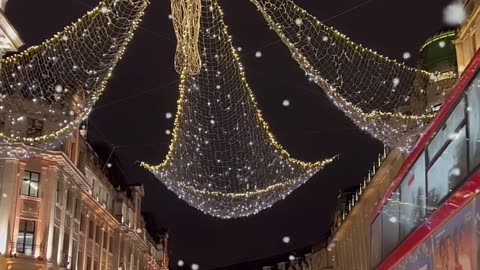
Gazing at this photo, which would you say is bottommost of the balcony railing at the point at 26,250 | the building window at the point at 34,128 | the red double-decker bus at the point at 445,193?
the red double-decker bus at the point at 445,193

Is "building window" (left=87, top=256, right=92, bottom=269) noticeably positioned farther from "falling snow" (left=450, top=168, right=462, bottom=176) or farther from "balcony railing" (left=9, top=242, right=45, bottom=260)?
"falling snow" (left=450, top=168, right=462, bottom=176)

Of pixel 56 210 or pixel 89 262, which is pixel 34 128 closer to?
pixel 56 210

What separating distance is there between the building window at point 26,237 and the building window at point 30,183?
151 cm

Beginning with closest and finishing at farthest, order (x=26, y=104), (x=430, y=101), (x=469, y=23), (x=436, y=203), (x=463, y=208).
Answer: (x=463, y=208)
(x=436, y=203)
(x=469, y=23)
(x=430, y=101)
(x=26, y=104)

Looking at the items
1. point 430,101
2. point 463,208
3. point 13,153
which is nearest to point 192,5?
point 463,208

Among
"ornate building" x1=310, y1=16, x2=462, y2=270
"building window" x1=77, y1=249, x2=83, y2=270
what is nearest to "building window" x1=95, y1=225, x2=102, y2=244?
"building window" x1=77, y1=249, x2=83, y2=270

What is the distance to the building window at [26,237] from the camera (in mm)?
33938

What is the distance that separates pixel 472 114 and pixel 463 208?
3.55 feet

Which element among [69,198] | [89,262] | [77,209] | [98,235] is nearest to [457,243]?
[69,198]

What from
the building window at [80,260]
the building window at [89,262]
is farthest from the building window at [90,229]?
the building window at [80,260]

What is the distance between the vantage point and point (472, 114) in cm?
804

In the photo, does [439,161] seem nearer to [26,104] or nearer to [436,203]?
[436,203]

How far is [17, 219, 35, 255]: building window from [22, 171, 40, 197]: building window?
1513 mm

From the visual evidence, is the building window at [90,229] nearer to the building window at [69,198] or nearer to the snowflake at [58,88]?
the building window at [69,198]
